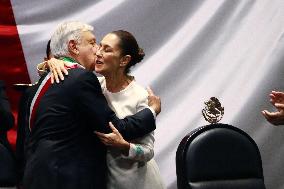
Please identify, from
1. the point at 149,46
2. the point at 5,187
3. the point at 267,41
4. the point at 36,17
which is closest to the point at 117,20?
the point at 149,46

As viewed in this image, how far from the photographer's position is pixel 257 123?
3174mm

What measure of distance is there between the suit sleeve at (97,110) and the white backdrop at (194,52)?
111 cm

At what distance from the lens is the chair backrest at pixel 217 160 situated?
84.9 inches

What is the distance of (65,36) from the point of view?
2.13 metres

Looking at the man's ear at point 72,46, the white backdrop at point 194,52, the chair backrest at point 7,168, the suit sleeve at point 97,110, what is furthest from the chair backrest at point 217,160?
the white backdrop at point 194,52

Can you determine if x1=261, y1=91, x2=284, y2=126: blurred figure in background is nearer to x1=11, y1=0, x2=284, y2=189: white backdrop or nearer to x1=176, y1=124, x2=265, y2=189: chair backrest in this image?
x1=176, y1=124, x2=265, y2=189: chair backrest

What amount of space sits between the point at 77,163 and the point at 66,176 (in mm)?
55

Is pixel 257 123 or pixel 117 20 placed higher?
pixel 117 20

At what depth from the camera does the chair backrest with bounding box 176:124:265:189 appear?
84.9 inches

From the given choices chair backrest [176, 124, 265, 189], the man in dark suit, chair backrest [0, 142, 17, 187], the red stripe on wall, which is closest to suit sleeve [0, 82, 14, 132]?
chair backrest [0, 142, 17, 187]

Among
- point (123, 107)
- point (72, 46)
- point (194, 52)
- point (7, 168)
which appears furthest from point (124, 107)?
point (194, 52)

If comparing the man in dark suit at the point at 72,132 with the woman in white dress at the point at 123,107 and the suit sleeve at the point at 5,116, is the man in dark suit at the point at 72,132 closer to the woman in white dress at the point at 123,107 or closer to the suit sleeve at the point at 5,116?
the woman in white dress at the point at 123,107

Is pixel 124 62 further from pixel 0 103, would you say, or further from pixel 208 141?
pixel 0 103

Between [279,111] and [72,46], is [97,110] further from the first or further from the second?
[279,111]
